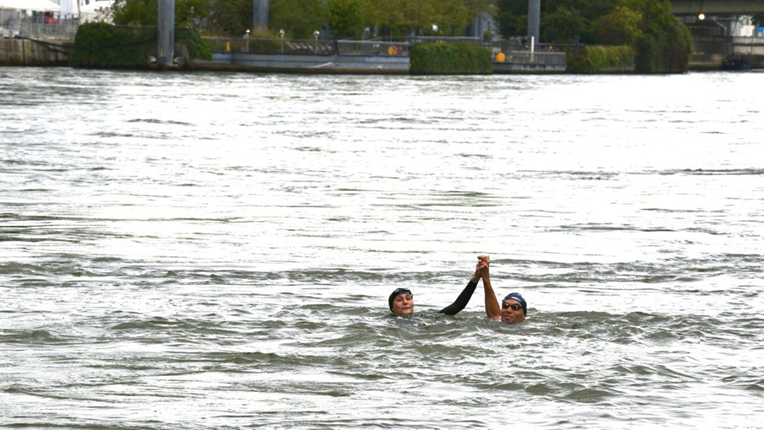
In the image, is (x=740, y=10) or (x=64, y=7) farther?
(x=740, y=10)

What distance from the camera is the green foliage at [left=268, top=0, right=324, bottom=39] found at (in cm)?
8362

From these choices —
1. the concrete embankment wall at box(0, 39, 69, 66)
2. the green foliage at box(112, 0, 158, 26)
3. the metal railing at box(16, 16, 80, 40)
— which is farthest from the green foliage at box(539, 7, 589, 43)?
the concrete embankment wall at box(0, 39, 69, 66)

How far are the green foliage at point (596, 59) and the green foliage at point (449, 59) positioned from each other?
46.7ft

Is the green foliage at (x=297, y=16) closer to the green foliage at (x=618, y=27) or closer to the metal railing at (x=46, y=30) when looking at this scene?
the metal railing at (x=46, y=30)

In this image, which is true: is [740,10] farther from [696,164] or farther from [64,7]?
[696,164]

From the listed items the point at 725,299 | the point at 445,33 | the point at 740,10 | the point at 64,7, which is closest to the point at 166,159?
the point at 725,299

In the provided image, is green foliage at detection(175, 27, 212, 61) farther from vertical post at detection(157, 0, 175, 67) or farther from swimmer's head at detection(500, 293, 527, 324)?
swimmer's head at detection(500, 293, 527, 324)

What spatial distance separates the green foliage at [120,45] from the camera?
239 feet

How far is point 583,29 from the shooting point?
4338 inches

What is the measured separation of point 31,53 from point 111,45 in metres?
4.27

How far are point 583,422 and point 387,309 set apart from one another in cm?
375

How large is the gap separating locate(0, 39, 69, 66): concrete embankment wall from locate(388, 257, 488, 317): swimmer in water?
62.1 meters

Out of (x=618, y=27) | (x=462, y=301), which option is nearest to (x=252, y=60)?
(x=618, y=27)

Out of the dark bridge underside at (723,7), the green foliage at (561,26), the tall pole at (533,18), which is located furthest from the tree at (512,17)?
the dark bridge underside at (723,7)
